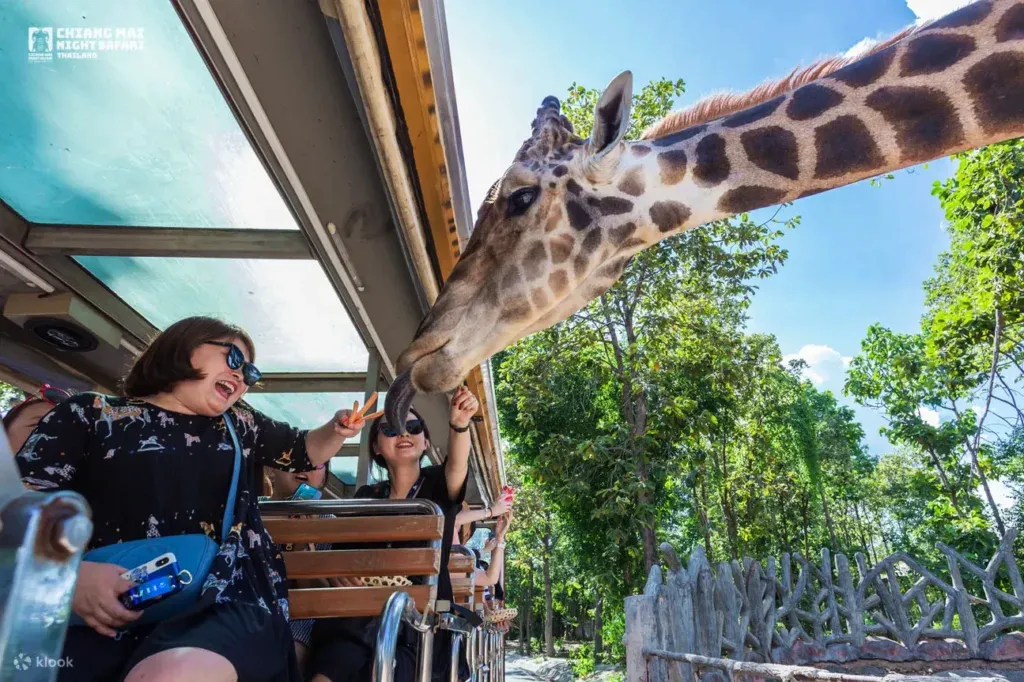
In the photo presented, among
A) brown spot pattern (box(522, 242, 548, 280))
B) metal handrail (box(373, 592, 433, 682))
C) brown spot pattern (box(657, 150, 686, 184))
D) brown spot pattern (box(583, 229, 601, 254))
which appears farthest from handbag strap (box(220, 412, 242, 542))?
brown spot pattern (box(657, 150, 686, 184))

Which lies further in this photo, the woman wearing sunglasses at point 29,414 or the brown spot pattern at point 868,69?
the brown spot pattern at point 868,69

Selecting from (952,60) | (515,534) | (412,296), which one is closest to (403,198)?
(412,296)

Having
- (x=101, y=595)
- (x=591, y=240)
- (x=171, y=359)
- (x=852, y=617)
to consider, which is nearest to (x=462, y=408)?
(x=591, y=240)

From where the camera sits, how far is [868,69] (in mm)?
2176

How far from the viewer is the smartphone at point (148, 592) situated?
1.25 m

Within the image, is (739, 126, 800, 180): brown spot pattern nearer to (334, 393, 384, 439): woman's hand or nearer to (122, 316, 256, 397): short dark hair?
(334, 393, 384, 439): woman's hand

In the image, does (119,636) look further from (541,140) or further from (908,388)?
(908,388)

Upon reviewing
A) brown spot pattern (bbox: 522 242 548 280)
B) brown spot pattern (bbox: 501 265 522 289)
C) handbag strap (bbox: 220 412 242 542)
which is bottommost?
handbag strap (bbox: 220 412 242 542)

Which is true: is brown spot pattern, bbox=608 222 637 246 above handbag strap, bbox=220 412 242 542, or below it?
above

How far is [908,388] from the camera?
21.8 metres

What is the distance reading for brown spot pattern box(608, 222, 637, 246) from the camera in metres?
2.41

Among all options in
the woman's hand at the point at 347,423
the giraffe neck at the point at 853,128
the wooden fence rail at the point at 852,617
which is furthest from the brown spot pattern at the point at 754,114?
the wooden fence rail at the point at 852,617

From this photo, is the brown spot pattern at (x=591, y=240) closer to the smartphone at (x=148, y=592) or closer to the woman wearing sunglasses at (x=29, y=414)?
the smartphone at (x=148, y=592)

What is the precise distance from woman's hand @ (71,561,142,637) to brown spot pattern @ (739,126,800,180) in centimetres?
229
